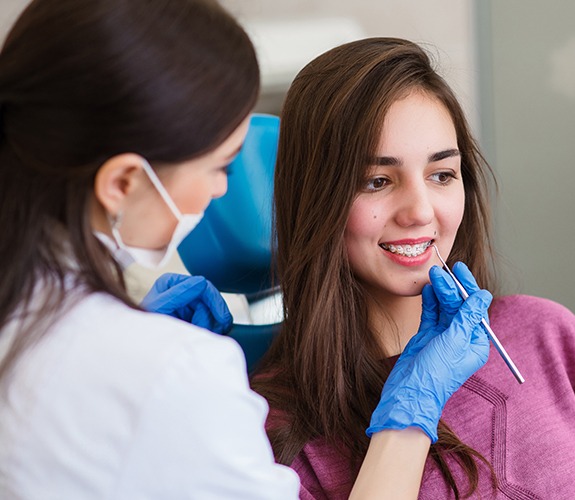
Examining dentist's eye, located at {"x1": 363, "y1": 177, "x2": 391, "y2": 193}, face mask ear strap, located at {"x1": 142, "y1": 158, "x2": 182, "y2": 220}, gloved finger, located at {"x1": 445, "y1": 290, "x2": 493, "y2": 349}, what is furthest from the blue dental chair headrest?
face mask ear strap, located at {"x1": 142, "y1": 158, "x2": 182, "y2": 220}

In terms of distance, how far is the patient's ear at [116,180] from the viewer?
0.88 m

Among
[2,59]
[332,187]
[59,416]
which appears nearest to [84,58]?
[2,59]

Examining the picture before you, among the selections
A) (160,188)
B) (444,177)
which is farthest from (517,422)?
(160,188)

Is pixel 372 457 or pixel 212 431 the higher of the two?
pixel 212 431

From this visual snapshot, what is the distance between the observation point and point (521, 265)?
2.33m

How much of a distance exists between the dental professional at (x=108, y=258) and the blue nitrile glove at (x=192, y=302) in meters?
0.62

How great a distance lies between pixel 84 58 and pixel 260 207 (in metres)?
0.90

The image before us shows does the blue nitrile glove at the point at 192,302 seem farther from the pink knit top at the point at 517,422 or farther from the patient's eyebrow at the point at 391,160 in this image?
the patient's eyebrow at the point at 391,160

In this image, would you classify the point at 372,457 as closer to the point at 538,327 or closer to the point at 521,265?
the point at 538,327

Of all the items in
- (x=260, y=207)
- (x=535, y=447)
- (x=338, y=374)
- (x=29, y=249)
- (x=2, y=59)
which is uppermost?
(x=2, y=59)

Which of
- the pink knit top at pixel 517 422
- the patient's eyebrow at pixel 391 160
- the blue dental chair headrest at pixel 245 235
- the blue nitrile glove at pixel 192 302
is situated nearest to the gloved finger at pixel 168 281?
the blue nitrile glove at pixel 192 302

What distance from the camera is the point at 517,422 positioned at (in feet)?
4.74

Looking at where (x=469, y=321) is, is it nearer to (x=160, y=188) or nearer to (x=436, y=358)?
(x=436, y=358)

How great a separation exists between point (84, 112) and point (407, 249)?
2.30ft
